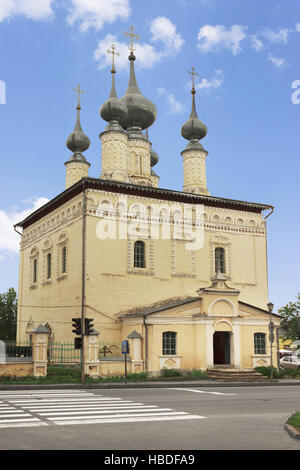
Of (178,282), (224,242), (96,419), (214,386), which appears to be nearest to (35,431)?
(96,419)

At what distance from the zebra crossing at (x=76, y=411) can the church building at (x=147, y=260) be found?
456 inches

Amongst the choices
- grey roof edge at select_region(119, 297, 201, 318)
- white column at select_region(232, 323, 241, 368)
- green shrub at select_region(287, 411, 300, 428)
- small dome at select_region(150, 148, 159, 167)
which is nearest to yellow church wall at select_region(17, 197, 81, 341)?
grey roof edge at select_region(119, 297, 201, 318)

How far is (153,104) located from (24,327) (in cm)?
1652

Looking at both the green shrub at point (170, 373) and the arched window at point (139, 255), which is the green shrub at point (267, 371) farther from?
the arched window at point (139, 255)

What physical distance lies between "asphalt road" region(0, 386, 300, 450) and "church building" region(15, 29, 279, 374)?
11.9 metres

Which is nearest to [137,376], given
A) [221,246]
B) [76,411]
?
[221,246]

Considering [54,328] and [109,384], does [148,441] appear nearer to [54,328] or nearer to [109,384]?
[109,384]

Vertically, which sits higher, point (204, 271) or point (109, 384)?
point (204, 271)

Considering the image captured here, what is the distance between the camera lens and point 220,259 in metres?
32.9

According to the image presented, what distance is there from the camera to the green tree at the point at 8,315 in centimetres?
4938

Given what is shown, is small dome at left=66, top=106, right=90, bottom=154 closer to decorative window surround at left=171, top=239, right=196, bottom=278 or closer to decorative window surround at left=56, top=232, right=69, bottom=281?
decorative window surround at left=56, top=232, right=69, bottom=281

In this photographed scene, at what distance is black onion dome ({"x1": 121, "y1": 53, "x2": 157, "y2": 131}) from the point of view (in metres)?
34.8

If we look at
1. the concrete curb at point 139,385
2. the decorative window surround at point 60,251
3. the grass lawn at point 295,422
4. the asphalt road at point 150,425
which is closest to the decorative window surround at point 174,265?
the decorative window surround at point 60,251

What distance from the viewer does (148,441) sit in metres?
8.46
